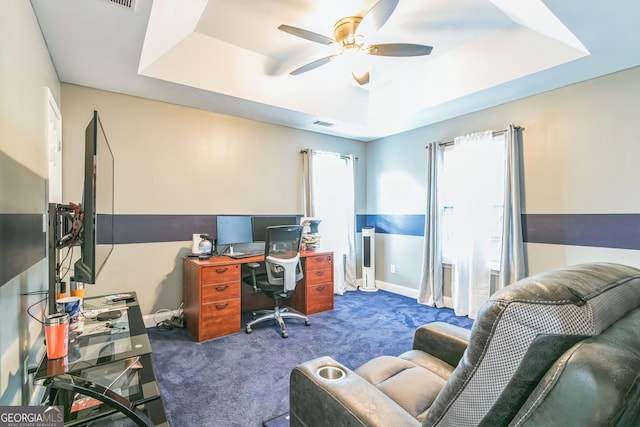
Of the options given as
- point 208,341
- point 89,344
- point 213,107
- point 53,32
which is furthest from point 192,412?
point 213,107

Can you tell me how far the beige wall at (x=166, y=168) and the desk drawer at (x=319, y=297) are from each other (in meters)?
1.19

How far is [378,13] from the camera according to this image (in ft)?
6.37

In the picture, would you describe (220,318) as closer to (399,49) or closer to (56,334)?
(56,334)

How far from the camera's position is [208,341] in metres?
2.84

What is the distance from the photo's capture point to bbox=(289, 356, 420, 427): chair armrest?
2.89ft

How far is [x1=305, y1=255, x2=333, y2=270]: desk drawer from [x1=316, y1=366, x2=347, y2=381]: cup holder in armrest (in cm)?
241

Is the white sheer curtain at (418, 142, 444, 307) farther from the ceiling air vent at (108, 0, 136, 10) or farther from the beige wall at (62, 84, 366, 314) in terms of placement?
the ceiling air vent at (108, 0, 136, 10)

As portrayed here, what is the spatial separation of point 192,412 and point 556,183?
3680mm

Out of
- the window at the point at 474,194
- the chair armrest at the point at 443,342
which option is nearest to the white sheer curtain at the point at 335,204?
the window at the point at 474,194

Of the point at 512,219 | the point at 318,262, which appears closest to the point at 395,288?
the point at 318,262

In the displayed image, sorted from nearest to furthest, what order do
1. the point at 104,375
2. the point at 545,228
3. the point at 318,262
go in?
the point at 104,375
the point at 545,228
the point at 318,262

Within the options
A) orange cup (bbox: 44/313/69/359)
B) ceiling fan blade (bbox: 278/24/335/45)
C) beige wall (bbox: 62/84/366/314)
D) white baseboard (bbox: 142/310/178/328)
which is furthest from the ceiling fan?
white baseboard (bbox: 142/310/178/328)

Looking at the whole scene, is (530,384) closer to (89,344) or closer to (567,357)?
(567,357)

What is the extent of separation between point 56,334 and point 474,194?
378 centimetres
